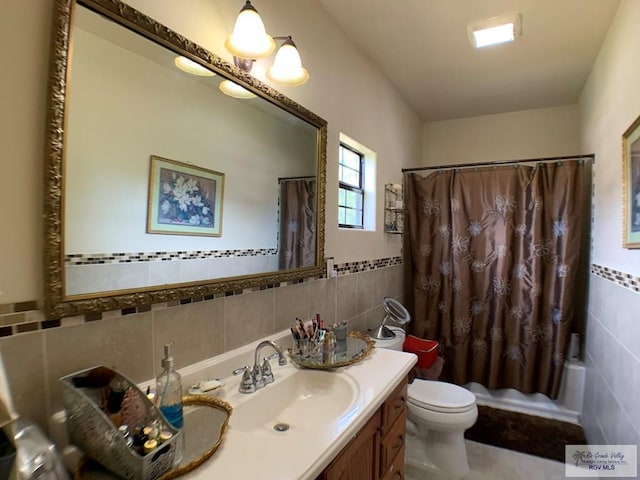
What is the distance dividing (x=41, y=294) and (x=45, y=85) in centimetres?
47

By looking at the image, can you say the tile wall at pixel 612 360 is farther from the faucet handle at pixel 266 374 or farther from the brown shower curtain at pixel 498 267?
the faucet handle at pixel 266 374

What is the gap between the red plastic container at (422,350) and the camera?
7.76ft

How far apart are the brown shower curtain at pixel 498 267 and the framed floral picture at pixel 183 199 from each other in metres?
2.14

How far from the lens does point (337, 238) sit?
1.94m

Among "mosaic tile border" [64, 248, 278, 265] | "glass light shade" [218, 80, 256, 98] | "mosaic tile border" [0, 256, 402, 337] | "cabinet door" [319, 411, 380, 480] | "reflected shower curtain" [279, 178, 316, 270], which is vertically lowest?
"cabinet door" [319, 411, 380, 480]

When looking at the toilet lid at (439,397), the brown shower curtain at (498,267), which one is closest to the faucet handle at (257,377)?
the toilet lid at (439,397)

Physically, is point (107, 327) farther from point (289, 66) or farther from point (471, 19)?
point (471, 19)

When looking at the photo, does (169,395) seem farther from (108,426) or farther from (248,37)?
(248,37)

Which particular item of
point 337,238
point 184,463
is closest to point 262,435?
point 184,463

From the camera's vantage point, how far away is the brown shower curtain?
100 inches

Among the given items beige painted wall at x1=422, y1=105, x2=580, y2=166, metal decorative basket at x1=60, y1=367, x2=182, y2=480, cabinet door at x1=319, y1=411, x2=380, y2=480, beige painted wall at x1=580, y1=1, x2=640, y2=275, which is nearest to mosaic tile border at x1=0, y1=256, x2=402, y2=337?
metal decorative basket at x1=60, y1=367, x2=182, y2=480

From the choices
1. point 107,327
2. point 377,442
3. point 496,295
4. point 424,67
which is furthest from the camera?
point 496,295

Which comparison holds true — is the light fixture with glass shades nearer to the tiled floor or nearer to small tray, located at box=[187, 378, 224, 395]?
small tray, located at box=[187, 378, 224, 395]

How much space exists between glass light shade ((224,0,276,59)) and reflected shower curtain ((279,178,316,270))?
0.54m
